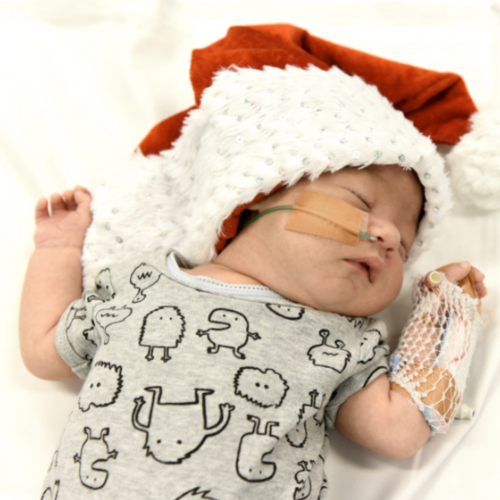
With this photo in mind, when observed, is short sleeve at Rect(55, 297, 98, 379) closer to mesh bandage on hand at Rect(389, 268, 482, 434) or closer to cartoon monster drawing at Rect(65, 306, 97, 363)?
cartoon monster drawing at Rect(65, 306, 97, 363)

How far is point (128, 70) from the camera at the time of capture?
1622 mm

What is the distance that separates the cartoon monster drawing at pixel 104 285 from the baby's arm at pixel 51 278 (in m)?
0.09

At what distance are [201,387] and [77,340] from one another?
351 millimetres

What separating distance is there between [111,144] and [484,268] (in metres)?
1.21

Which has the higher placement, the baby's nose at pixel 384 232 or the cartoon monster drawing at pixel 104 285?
the cartoon monster drawing at pixel 104 285

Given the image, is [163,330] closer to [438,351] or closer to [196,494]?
[196,494]

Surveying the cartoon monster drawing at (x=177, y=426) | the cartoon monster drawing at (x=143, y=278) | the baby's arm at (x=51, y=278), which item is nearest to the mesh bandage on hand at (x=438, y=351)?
the cartoon monster drawing at (x=177, y=426)

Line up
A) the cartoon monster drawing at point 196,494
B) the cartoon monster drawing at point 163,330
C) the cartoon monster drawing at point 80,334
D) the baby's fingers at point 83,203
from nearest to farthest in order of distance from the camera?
1. the cartoon monster drawing at point 196,494
2. the cartoon monster drawing at point 163,330
3. the cartoon monster drawing at point 80,334
4. the baby's fingers at point 83,203

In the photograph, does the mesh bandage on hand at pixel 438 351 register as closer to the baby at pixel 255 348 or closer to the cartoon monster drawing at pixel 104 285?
the baby at pixel 255 348

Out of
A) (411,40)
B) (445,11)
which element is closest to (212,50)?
(411,40)

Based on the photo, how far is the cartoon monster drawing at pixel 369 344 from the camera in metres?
1.12

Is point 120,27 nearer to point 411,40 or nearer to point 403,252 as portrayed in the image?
point 411,40

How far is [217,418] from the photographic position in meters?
0.98

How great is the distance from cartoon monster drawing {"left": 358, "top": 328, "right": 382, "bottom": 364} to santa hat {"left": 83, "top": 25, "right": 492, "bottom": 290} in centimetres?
28
